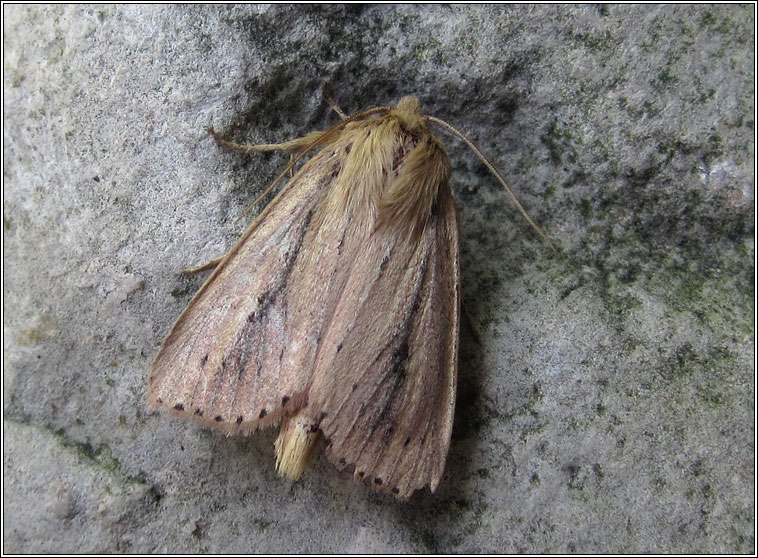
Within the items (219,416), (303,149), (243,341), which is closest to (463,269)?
(303,149)

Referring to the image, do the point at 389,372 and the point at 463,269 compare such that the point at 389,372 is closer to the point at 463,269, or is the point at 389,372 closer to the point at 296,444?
the point at 296,444

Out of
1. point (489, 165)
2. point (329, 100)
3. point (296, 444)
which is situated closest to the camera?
point (296, 444)

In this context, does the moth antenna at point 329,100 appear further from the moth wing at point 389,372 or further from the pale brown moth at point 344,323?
the moth wing at point 389,372

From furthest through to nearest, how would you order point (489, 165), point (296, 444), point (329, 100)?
1. point (329, 100)
2. point (489, 165)
3. point (296, 444)

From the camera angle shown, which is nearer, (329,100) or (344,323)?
(344,323)

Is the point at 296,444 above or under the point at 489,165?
under

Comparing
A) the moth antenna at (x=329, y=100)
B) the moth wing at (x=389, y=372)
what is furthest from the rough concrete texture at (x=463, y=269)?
the moth wing at (x=389, y=372)

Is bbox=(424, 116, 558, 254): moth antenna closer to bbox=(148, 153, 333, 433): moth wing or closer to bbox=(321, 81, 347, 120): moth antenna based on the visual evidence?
bbox=(321, 81, 347, 120): moth antenna
